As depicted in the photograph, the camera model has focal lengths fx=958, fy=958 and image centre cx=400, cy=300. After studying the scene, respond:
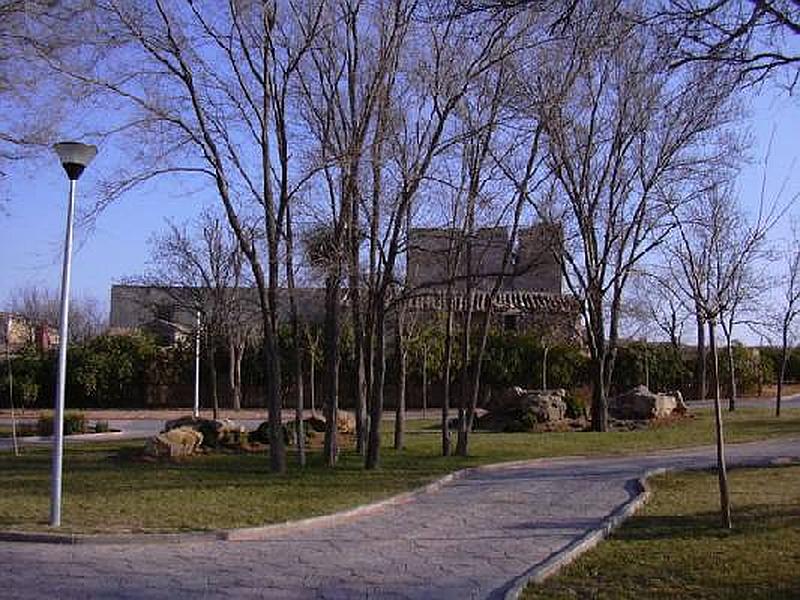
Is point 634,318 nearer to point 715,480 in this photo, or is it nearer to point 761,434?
point 761,434

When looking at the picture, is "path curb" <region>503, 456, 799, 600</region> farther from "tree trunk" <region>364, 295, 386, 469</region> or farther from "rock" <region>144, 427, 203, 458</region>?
"rock" <region>144, 427, 203, 458</region>

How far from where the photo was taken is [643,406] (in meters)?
29.4

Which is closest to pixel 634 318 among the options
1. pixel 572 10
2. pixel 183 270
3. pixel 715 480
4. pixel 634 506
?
pixel 183 270

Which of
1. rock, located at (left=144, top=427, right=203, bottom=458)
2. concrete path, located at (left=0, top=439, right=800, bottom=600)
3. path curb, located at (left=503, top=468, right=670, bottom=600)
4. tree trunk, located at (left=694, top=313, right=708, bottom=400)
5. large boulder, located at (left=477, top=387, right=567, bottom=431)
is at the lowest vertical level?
concrete path, located at (left=0, top=439, right=800, bottom=600)

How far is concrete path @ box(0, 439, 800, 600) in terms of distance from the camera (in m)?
7.50

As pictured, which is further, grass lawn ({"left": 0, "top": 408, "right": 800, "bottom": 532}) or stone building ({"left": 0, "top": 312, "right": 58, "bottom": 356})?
stone building ({"left": 0, "top": 312, "right": 58, "bottom": 356})

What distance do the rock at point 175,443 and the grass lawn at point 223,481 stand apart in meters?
0.55

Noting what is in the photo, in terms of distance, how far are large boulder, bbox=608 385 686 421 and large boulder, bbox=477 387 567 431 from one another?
249cm

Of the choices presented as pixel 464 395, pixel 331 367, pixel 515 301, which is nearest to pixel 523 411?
pixel 515 301

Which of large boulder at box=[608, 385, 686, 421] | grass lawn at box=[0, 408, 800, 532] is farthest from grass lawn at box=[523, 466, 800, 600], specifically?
large boulder at box=[608, 385, 686, 421]

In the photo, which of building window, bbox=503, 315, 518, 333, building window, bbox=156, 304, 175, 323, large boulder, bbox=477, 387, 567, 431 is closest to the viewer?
large boulder, bbox=477, 387, 567, 431

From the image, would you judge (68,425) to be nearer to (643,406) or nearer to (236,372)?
(236,372)

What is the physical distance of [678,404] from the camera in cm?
3083

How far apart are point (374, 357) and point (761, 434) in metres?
11.3
